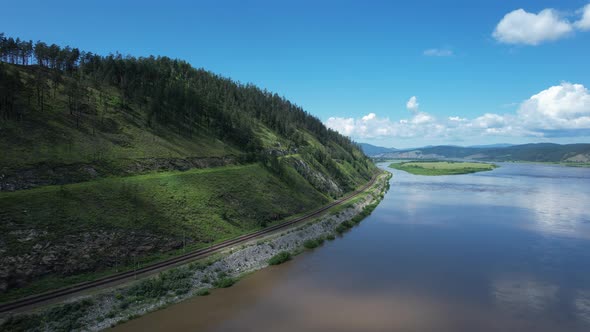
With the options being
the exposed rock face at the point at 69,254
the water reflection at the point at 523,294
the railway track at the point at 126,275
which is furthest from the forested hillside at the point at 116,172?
the water reflection at the point at 523,294

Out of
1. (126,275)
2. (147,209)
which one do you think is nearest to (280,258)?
(126,275)

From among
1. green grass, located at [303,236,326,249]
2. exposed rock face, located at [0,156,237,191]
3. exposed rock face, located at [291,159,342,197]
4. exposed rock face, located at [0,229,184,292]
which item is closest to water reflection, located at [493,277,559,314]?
green grass, located at [303,236,326,249]

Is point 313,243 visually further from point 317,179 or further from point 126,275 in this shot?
point 317,179

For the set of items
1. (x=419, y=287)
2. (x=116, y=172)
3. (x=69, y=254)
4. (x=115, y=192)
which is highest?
(x=116, y=172)

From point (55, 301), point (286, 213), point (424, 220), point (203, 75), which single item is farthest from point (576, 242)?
point (203, 75)

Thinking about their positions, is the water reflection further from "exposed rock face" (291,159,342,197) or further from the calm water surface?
"exposed rock face" (291,159,342,197)

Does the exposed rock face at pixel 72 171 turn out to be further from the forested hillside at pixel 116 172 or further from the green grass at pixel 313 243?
the green grass at pixel 313 243
